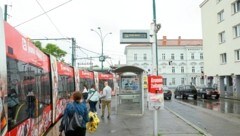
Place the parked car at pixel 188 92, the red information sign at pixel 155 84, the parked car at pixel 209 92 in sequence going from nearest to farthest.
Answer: the red information sign at pixel 155 84
the parked car at pixel 209 92
the parked car at pixel 188 92

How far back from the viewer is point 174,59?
108750 millimetres

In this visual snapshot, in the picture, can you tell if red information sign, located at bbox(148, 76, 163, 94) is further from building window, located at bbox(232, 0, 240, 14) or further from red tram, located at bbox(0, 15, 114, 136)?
building window, located at bbox(232, 0, 240, 14)

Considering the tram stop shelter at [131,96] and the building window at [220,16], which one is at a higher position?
the building window at [220,16]

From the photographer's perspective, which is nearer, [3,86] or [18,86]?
[3,86]

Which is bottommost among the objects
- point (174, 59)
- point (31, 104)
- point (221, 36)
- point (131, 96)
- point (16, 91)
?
point (131, 96)

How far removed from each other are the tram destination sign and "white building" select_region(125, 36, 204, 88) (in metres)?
93.7

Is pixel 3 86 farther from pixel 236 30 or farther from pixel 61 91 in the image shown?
pixel 236 30

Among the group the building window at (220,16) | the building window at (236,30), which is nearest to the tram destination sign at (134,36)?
the building window at (236,30)

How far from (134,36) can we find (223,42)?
37.7 m

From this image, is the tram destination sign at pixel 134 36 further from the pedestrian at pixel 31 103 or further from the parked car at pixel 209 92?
the parked car at pixel 209 92

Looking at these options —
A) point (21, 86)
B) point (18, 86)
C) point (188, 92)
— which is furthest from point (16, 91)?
point (188, 92)

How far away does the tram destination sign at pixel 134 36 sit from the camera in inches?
528

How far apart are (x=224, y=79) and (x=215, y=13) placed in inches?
338

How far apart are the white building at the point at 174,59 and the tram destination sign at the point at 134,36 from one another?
9369cm
